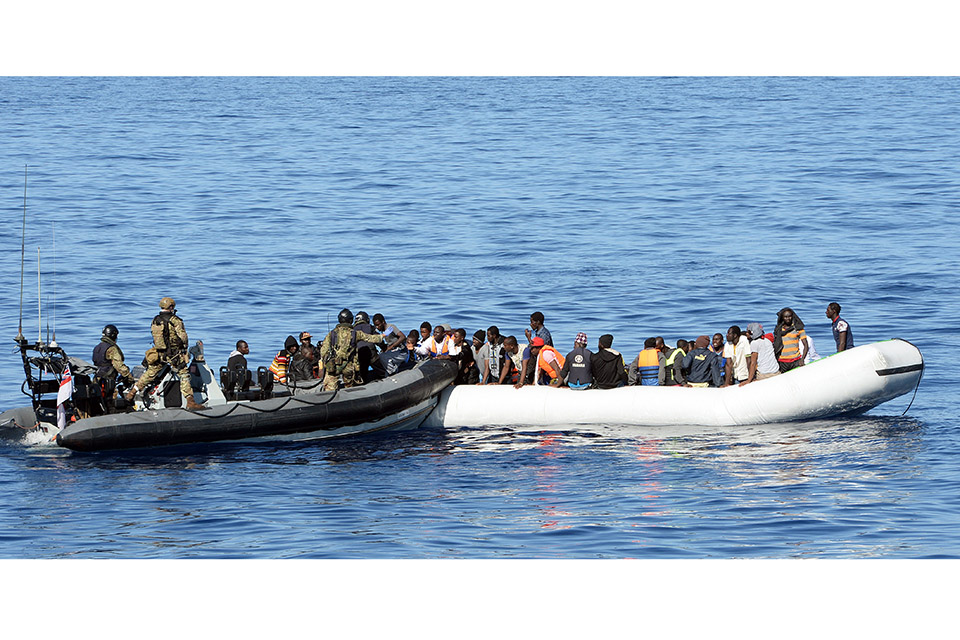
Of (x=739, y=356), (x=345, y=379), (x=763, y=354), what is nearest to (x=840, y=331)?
(x=763, y=354)

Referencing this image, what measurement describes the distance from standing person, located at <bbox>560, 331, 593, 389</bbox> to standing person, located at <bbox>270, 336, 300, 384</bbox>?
13.1 ft

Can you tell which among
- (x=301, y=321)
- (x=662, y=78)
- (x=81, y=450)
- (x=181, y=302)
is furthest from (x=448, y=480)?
(x=662, y=78)

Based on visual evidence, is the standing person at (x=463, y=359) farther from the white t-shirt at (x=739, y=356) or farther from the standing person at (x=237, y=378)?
the white t-shirt at (x=739, y=356)

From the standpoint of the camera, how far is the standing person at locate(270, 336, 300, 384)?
18.1 meters

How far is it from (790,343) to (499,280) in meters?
15.8

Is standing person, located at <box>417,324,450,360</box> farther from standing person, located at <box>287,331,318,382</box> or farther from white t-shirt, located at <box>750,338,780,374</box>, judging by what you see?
white t-shirt, located at <box>750,338,780,374</box>

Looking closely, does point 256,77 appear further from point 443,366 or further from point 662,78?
point 443,366

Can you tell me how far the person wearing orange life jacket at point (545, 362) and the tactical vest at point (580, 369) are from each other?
0.16 m

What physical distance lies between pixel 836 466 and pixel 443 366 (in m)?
5.51

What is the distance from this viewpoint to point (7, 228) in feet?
130

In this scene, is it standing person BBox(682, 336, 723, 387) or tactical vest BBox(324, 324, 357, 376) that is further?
standing person BBox(682, 336, 723, 387)

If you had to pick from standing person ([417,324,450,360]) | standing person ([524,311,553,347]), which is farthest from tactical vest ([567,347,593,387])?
standing person ([417,324,450,360])

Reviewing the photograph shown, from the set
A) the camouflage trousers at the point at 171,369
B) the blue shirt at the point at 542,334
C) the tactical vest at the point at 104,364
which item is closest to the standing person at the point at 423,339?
the blue shirt at the point at 542,334

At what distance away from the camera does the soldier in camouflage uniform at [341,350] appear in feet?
55.6
